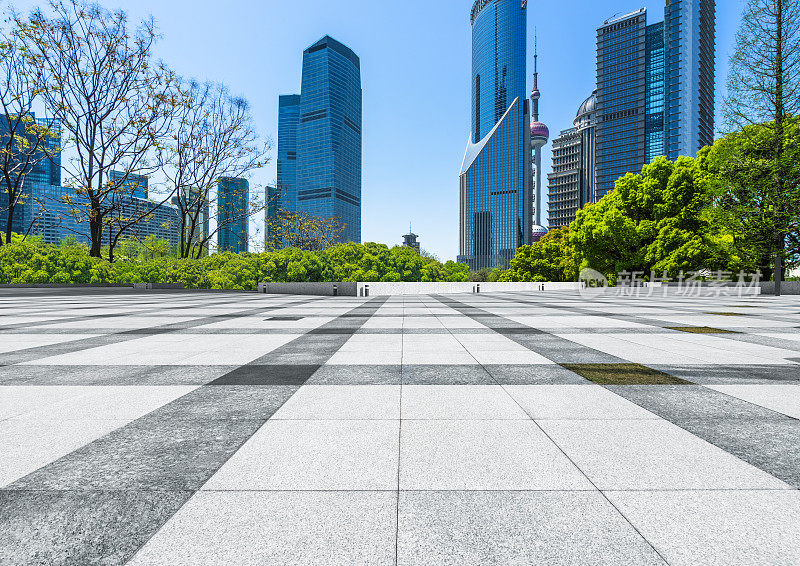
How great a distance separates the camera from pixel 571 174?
573 ft

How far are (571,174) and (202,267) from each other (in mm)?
176987

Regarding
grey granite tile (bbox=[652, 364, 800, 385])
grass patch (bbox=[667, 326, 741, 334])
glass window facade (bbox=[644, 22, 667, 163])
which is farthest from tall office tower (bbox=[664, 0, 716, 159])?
grey granite tile (bbox=[652, 364, 800, 385])

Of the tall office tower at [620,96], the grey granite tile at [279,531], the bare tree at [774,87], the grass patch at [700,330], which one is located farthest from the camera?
the tall office tower at [620,96]

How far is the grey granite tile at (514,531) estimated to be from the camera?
1767 millimetres

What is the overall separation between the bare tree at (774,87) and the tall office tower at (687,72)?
5974 inches

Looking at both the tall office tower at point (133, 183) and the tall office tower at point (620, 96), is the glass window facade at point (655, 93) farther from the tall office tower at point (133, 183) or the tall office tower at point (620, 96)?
the tall office tower at point (133, 183)

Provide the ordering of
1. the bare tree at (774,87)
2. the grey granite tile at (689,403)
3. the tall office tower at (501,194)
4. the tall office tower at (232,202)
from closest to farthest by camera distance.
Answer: the grey granite tile at (689,403)
the bare tree at (774,87)
the tall office tower at (232,202)
the tall office tower at (501,194)

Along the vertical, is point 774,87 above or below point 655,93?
below

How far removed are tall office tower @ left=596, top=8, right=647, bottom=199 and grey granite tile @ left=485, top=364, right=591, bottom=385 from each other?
179 metres

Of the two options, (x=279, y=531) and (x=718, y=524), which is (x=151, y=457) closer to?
(x=279, y=531)

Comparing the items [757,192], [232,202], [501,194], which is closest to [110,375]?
[757,192]

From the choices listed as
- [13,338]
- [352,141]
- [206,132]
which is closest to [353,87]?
[352,141]

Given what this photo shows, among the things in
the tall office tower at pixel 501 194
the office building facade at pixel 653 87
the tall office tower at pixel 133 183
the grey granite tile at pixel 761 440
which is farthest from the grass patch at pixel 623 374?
the tall office tower at pixel 501 194

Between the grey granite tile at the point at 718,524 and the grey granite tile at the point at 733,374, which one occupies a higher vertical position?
the grey granite tile at the point at 718,524
